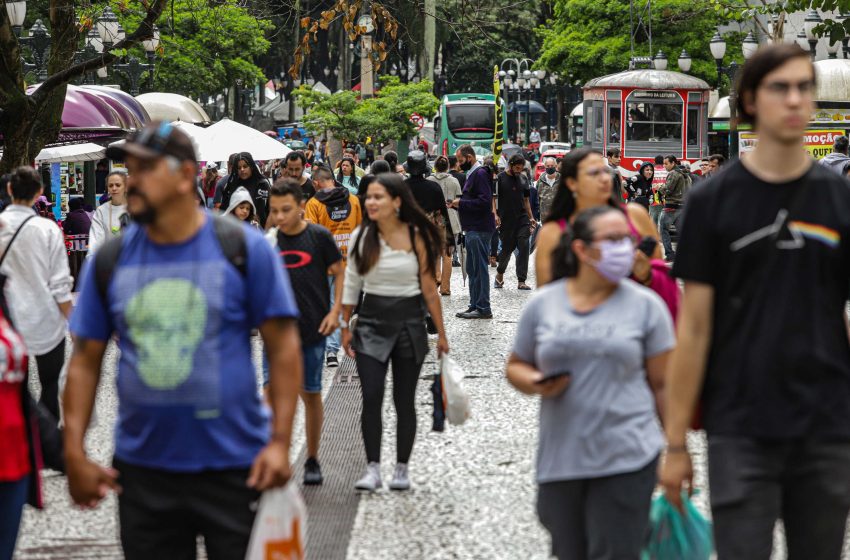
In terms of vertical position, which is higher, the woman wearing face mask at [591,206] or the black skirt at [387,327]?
the woman wearing face mask at [591,206]

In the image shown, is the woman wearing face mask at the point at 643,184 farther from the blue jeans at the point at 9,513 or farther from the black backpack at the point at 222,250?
the black backpack at the point at 222,250

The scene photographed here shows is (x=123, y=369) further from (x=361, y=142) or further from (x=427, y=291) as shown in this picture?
(x=361, y=142)

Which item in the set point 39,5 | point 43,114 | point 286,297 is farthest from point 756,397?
point 39,5

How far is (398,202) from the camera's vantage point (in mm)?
7473

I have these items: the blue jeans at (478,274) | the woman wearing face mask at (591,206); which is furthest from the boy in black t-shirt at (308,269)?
the blue jeans at (478,274)

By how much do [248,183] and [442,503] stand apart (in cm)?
797

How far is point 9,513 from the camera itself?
424 cm

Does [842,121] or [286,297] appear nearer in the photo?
[286,297]

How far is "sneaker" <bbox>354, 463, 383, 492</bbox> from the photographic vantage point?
727 centimetres

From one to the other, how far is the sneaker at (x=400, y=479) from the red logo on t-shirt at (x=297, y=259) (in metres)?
1.17

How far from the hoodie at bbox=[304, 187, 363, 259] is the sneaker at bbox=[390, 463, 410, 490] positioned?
4.62 metres

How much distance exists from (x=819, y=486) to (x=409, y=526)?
3.19 meters

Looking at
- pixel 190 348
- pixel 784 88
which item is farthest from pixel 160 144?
pixel 784 88

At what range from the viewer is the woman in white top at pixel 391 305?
287 inches
